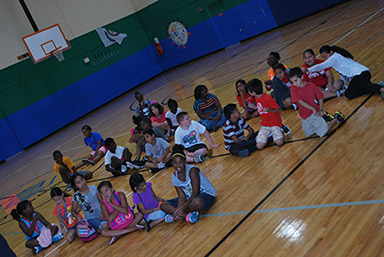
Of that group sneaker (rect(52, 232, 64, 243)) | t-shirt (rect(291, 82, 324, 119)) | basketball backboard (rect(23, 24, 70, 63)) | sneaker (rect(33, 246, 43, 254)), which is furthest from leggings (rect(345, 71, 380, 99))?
basketball backboard (rect(23, 24, 70, 63))

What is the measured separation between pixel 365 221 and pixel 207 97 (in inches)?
167

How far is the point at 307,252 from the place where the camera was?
2949 millimetres

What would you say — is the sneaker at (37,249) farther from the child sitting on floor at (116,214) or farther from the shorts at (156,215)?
the shorts at (156,215)

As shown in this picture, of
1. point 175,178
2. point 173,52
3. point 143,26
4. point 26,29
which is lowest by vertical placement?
point 175,178

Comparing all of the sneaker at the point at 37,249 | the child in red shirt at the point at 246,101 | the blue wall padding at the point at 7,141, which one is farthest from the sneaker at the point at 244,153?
the blue wall padding at the point at 7,141

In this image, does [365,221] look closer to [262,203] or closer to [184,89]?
[262,203]

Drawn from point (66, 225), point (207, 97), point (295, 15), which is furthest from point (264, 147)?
point (295, 15)

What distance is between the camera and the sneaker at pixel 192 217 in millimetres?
4234

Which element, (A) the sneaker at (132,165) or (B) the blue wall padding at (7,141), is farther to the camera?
(B) the blue wall padding at (7,141)

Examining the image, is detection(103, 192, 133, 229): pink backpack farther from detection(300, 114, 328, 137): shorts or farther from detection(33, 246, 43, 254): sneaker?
detection(300, 114, 328, 137): shorts

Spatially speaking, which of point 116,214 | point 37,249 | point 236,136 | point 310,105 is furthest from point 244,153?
point 37,249

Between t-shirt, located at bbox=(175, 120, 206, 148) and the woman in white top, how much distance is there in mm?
1764

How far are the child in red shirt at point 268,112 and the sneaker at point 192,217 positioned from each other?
1465mm

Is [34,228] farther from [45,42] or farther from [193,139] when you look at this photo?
[45,42]
